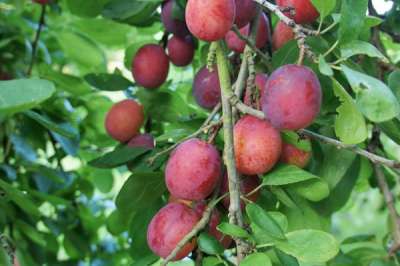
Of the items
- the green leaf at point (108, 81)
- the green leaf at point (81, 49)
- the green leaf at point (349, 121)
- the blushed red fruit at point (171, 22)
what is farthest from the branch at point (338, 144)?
the green leaf at point (81, 49)

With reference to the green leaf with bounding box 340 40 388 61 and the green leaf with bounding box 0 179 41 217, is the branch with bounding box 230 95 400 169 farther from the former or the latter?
the green leaf with bounding box 0 179 41 217

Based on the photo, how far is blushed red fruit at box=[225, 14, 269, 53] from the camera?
3.08 feet

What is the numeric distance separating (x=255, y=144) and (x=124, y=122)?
16.6 inches

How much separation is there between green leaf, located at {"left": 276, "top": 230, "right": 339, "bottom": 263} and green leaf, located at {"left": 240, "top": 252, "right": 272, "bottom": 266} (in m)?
0.03

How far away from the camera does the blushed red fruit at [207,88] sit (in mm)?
981

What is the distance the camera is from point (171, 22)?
A: 40.8 inches

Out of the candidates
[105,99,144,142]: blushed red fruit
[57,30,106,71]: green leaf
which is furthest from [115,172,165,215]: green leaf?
[57,30,106,71]: green leaf

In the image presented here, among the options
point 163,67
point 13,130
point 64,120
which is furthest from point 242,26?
point 13,130

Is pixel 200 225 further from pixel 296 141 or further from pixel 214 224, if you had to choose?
pixel 296 141

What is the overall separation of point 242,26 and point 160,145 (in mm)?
235

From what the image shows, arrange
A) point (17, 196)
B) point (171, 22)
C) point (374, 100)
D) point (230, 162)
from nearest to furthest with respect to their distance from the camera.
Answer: point (374, 100)
point (230, 162)
point (17, 196)
point (171, 22)

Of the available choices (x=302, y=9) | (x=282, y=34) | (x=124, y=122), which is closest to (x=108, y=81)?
(x=124, y=122)

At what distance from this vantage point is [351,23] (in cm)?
69

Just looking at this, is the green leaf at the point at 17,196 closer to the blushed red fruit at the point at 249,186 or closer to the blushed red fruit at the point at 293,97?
the blushed red fruit at the point at 249,186
